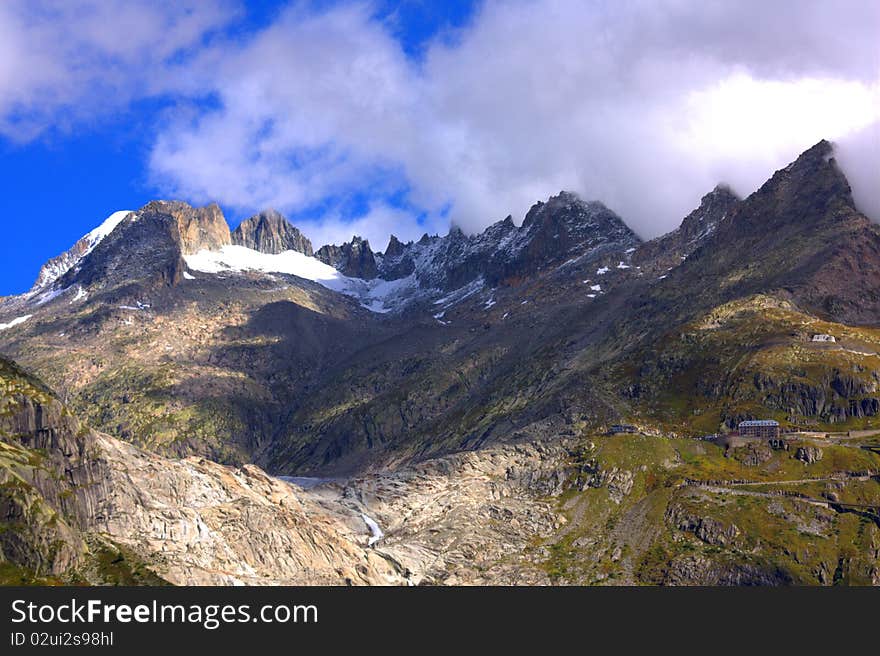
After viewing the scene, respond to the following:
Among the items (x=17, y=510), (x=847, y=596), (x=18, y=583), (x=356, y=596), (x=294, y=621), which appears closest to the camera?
(x=294, y=621)

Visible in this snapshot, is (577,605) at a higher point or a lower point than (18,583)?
lower

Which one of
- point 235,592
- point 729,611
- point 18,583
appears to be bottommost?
point 729,611

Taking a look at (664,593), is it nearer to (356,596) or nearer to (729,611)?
(729,611)

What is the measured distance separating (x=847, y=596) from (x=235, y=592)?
A: 87766mm

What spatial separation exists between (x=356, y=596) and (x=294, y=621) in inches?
476

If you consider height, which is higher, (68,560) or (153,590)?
(68,560)

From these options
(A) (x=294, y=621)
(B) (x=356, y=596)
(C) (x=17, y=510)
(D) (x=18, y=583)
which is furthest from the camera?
(C) (x=17, y=510)

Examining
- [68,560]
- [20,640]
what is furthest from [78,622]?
[68,560]

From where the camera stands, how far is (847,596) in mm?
163750

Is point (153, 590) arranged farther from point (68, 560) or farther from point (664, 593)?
point (664, 593)

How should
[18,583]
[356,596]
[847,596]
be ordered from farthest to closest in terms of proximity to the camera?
[18,583] → [847,596] → [356,596]

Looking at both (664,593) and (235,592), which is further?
(664,593)

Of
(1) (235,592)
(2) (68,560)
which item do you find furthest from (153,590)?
(2) (68,560)

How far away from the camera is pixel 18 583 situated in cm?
18338
